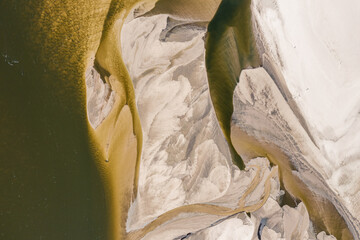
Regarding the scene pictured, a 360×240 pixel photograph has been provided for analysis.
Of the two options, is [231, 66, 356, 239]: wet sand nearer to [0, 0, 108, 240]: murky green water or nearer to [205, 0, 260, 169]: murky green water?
[205, 0, 260, 169]: murky green water

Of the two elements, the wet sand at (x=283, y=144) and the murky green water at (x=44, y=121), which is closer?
the murky green water at (x=44, y=121)

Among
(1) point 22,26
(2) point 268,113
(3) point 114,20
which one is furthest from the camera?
(2) point 268,113

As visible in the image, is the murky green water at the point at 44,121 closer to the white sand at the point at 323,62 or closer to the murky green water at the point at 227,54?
the murky green water at the point at 227,54

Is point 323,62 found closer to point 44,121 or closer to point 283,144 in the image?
point 283,144

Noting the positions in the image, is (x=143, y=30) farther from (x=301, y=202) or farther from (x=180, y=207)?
(x=301, y=202)

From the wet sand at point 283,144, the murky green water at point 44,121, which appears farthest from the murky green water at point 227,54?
the murky green water at point 44,121

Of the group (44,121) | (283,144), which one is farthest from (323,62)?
(44,121)

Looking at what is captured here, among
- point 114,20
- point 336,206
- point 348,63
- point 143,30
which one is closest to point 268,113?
point 348,63
